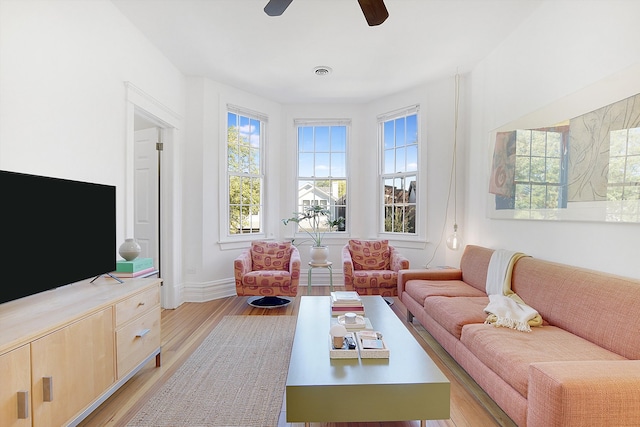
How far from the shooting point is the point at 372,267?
4.64m

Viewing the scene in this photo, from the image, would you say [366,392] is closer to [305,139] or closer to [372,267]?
[372,267]

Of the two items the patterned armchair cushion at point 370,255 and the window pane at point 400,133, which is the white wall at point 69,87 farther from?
the window pane at point 400,133

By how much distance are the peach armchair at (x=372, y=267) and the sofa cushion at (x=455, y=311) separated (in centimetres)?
99

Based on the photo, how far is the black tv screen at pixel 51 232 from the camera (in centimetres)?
167

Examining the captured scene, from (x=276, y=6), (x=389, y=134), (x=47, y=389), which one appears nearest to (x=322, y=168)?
(x=389, y=134)

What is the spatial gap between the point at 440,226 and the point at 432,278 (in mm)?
1117

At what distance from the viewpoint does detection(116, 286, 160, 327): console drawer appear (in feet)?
6.91

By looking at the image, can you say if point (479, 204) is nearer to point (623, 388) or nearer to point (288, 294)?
point (288, 294)

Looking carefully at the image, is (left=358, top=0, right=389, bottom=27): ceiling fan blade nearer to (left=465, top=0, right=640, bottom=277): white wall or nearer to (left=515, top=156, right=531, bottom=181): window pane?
(left=465, top=0, right=640, bottom=277): white wall

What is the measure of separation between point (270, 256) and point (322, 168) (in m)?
Result: 1.79

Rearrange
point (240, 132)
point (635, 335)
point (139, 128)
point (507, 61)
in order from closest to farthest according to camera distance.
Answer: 1. point (635, 335)
2. point (507, 61)
3. point (139, 128)
4. point (240, 132)

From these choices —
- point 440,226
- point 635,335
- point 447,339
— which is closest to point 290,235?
point 440,226

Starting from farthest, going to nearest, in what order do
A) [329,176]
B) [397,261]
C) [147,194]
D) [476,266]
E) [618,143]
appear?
[329,176] < [397,261] < [147,194] < [476,266] < [618,143]

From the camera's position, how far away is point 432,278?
12.4 feet
